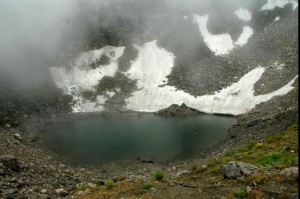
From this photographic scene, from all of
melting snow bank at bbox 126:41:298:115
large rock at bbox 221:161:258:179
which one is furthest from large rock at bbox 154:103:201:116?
large rock at bbox 221:161:258:179

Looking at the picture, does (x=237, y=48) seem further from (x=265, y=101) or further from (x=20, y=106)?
(x=20, y=106)

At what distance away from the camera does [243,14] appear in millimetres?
124125

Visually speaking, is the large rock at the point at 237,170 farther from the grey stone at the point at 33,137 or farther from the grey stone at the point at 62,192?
the grey stone at the point at 33,137

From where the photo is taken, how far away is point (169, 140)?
67062mm

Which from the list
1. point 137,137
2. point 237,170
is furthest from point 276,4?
point 237,170

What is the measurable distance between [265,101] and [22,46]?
8742 cm

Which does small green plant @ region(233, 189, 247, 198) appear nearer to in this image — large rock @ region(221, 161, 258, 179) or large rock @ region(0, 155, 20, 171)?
large rock @ region(221, 161, 258, 179)

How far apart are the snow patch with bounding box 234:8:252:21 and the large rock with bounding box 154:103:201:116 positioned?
164 ft

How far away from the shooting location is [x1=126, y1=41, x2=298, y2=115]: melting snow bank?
3371 inches

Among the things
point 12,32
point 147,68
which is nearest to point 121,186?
point 147,68

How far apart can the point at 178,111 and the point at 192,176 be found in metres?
60.4

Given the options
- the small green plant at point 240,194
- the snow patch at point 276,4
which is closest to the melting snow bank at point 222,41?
the snow patch at point 276,4

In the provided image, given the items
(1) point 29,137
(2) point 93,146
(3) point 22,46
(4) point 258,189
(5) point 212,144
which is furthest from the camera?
(3) point 22,46

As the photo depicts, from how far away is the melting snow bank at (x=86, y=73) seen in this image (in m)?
104
